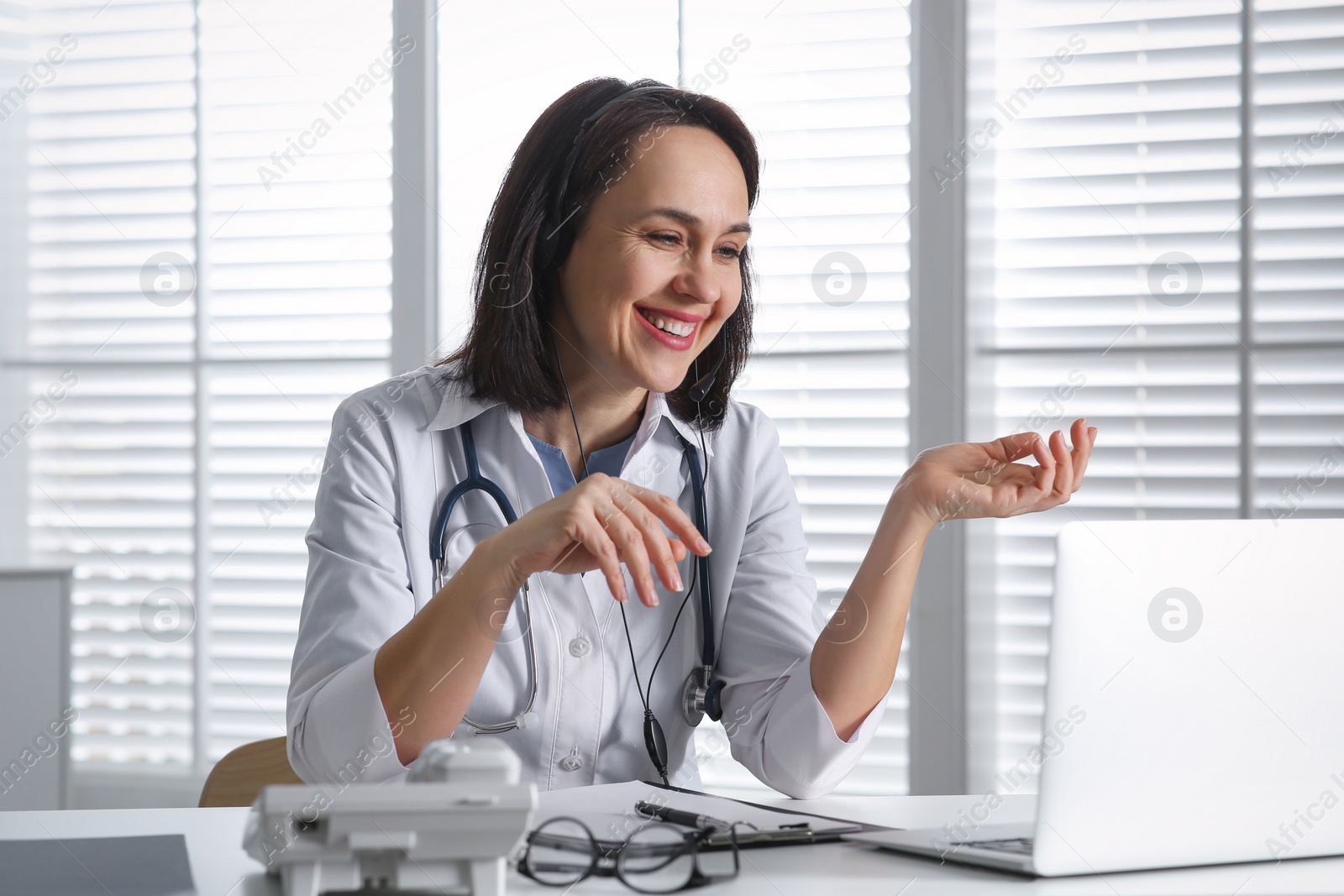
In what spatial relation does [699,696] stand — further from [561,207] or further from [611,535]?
[561,207]

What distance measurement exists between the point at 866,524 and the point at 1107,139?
106 centimetres

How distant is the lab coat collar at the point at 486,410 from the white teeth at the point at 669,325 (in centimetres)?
11

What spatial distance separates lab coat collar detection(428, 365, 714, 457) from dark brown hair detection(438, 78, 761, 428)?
2 cm

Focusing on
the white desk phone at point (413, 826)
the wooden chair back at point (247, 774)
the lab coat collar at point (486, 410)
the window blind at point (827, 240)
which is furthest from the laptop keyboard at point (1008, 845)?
the window blind at point (827, 240)

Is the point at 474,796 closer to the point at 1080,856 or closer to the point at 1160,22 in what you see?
the point at 1080,856

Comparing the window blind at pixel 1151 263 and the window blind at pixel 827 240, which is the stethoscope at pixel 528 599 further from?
the window blind at pixel 1151 263

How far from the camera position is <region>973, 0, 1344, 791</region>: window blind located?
7.85 ft

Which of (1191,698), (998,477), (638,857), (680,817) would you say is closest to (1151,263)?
(998,477)

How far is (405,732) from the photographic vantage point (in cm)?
118

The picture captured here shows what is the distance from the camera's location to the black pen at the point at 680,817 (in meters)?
1.00

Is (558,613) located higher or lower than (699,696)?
higher

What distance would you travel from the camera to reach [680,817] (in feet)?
3.35

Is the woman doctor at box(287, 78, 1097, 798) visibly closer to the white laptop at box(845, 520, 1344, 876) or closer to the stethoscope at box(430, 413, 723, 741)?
the stethoscope at box(430, 413, 723, 741)

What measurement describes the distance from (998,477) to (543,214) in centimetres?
72
